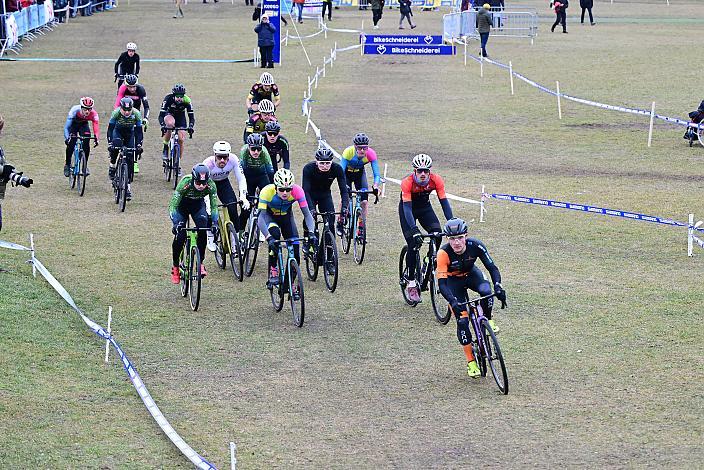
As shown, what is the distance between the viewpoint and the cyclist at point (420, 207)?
51.0 ft

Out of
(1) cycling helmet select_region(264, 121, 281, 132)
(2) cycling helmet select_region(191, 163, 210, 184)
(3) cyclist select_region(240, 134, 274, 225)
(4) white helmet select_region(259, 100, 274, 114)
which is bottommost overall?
(3) cyclist select_region(240, 134, 274, 225)

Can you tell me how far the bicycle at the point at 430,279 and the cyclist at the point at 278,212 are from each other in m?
1.30

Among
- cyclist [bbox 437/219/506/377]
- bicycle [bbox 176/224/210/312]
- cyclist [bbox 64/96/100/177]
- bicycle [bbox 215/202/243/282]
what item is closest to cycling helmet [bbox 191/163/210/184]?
bicycle [bbox 176/224/210/312]

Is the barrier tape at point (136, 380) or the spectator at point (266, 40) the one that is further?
the spectator at point (266, 40)

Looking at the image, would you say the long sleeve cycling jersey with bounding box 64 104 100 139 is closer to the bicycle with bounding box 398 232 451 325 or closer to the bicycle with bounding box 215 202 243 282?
the bicycle with bounding box 215 202 243 282

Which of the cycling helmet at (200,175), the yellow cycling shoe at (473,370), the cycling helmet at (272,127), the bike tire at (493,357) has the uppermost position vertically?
the cycling helmet at (272,127)

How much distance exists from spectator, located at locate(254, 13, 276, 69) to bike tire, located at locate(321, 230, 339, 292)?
28134mm

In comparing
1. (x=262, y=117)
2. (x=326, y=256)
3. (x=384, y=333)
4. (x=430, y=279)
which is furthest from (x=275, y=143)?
(x=384, y=333)

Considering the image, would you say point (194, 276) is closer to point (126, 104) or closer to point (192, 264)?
point (192, 264)

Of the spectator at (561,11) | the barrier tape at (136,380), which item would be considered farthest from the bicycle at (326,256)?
the spectator at (561,11)

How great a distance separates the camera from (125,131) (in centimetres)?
2252

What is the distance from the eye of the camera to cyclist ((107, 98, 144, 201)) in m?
22.1

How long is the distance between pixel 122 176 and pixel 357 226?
5.66 meters

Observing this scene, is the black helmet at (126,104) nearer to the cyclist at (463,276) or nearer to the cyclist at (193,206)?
the cyclist at (193,206)
